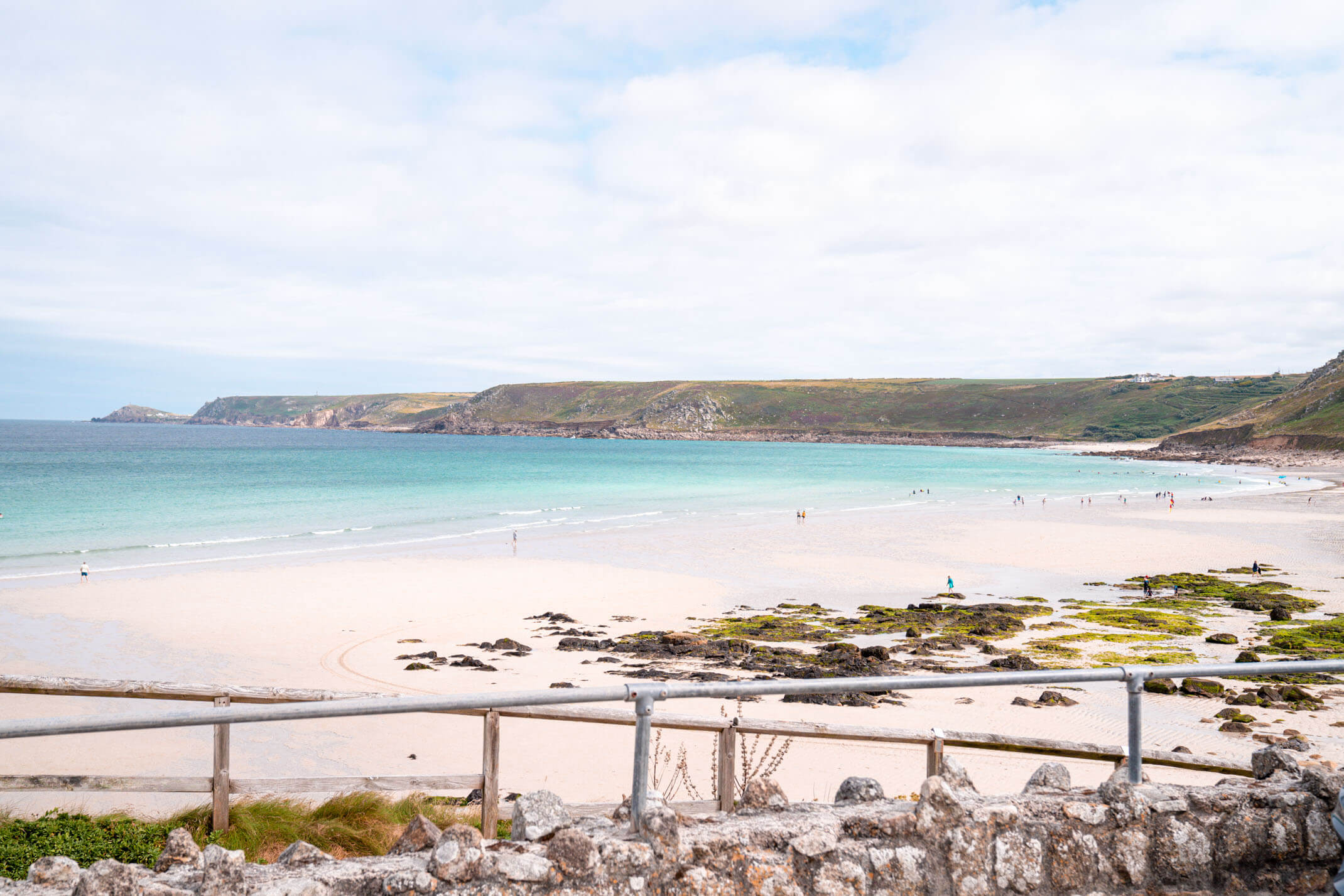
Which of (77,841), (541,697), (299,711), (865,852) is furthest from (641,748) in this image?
(77,841)

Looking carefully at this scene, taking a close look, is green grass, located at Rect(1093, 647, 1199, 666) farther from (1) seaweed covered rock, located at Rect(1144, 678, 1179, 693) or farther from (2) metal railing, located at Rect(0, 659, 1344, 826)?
(2) metal railing, located at Rect(0, 659, 1344, 826)

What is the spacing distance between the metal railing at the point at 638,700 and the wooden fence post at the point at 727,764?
118 cm

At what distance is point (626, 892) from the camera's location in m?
3.44

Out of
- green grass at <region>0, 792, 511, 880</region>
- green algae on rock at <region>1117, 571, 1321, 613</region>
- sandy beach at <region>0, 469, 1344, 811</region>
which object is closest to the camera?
green grass at <region>0, 792, 511, 880</region>

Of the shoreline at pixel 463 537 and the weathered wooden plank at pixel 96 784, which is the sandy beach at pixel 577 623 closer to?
the weathered wooden plank at pixel 96 784

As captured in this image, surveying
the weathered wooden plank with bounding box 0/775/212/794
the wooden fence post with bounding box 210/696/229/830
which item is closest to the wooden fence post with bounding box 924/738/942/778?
the wooden fence post with bounding box 210/696/229/830

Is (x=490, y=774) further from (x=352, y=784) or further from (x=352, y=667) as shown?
(x=352, y=667)

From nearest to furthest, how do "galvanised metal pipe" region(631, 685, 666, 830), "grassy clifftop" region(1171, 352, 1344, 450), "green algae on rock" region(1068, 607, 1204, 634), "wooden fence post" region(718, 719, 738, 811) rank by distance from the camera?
"galvanised metal pipe" region(631, 685, 666, 830)
"wooden fence post" region(718, 719, 738, 811)
"green algae on rock" region(1068, 607, 1204, 634)
"grassy clifftop" region(1171, 352, 1344, 450)

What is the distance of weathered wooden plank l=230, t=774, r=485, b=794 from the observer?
Answer: 18.0ft

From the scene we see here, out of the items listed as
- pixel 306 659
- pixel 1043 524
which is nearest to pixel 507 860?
pixel 306 659

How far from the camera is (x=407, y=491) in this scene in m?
67.6

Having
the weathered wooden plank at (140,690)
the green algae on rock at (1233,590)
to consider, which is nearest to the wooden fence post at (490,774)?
the weathered wooden plank at (140,690)

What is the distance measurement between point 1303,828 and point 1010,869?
4.99 feet

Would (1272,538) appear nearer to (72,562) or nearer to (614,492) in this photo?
(614,492)
